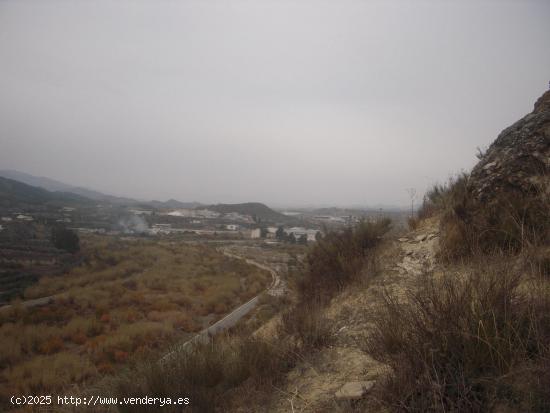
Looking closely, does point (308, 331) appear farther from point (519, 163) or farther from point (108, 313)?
point (108, 313)

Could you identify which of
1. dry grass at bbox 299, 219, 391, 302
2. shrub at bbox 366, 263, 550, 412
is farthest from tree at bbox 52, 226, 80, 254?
shrub at bbox 366, 263, 550, 412

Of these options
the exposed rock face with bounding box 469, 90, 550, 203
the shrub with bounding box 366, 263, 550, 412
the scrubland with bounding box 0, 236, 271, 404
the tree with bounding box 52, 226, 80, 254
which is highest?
the exposed rock face with bounding box 469, 90, 550, 203

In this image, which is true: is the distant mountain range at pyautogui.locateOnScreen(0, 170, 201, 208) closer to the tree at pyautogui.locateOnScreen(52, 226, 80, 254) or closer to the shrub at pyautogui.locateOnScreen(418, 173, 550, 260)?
the tree at pyautogui.locateOnScreen(52, 226, 80, 254)

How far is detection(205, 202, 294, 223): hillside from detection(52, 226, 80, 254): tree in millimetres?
66288

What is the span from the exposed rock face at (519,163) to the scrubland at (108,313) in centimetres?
582

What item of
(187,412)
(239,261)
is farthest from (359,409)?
(239,261)

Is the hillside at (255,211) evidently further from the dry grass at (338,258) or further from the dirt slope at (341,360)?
the dirt slope at (341,360)

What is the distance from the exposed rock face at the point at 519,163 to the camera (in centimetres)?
382

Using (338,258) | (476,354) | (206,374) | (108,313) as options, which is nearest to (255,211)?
(108,313)

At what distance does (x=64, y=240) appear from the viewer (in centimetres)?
2625

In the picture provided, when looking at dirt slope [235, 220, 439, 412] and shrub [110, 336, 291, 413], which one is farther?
shrub [110, 336, 291, 413]

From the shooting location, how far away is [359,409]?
1794mm

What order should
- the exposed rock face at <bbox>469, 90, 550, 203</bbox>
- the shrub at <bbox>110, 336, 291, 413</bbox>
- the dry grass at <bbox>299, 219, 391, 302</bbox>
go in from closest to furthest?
the shrub at <bbox>110, 336, 291, 413</bbox>
the exposed rock face at <bbox>469, 90, 550, 203</bbox>
the dry grass at <bbox>299, 219, 391, 302</bbox>

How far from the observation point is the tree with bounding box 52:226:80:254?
25969mm
